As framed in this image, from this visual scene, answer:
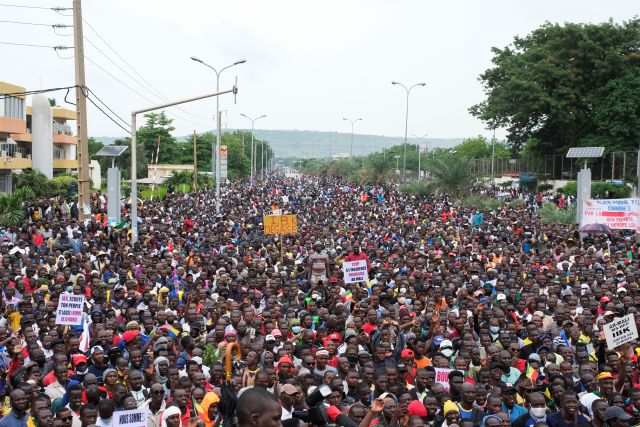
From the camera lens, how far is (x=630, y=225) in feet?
66.1

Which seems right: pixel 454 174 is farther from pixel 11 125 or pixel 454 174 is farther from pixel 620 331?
pixel 620 331

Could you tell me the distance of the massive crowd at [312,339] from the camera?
6.67 m

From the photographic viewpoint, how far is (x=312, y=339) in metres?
9.27

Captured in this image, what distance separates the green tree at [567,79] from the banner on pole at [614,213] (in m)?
25.0

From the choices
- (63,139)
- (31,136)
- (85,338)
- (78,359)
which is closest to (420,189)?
(31,136)

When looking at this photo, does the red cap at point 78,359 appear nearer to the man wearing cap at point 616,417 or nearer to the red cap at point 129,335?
the red cap at point 129,335

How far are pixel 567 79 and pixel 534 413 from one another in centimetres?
4110

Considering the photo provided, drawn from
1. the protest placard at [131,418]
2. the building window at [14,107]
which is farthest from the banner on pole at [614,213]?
the building window at [14,107]

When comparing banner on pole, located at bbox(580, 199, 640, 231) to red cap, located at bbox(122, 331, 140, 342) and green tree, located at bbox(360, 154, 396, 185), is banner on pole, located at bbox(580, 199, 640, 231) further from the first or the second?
green tree, located at bbox(360, 154, 396, 185)

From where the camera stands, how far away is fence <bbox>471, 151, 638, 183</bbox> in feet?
137

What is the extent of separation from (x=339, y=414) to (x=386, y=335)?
3451 mm

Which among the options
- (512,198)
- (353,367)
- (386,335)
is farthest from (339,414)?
(512,198)

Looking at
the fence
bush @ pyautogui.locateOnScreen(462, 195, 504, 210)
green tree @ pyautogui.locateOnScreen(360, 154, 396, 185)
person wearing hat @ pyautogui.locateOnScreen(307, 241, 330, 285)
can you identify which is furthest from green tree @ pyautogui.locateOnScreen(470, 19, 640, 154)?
person wearing hat @ pyautogui.locateOnScreen(307, 241, 330, 285)

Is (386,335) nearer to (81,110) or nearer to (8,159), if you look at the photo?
(81,110)
